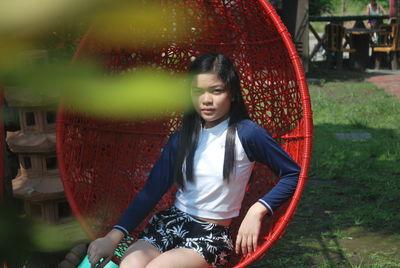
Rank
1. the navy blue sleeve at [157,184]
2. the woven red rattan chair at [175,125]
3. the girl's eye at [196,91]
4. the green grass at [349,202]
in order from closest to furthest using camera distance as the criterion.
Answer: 1. the girl's eye at [196,91]
2. the navy blue sleeve at [157,184]
3. the woven red rattan chair at [175,125]
4. the green grass at [349,202]

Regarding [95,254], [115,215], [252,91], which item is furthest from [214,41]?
[95,254]

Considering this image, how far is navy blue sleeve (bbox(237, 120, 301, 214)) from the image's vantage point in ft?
6.95

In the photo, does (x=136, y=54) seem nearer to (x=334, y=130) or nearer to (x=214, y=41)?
(x=214, y=41)

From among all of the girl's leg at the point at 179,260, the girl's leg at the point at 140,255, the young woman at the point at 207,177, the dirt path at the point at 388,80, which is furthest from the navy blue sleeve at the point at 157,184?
the dirt path at the point at 388,80

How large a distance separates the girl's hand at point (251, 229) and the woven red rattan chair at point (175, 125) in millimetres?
194

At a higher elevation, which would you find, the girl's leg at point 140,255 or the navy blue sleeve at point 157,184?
the navy blue sleeve at point 157,184

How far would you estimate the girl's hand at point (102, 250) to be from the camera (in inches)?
80.6

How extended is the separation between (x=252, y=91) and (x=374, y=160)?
2.27 metres

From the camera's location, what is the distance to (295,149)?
8.02 feet

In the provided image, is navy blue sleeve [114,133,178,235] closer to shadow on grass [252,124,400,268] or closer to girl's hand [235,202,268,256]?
girl's hand [235,202,268,256]

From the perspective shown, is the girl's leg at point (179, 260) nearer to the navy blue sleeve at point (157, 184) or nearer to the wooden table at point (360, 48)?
the navy blue sleeve at point (157, 184)

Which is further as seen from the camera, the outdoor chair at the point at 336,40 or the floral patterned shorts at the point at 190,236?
the outdoor chair at the point at 336,40

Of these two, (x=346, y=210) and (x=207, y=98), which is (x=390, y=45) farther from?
(x=207, y=98)

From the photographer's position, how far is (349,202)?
3715 mm
